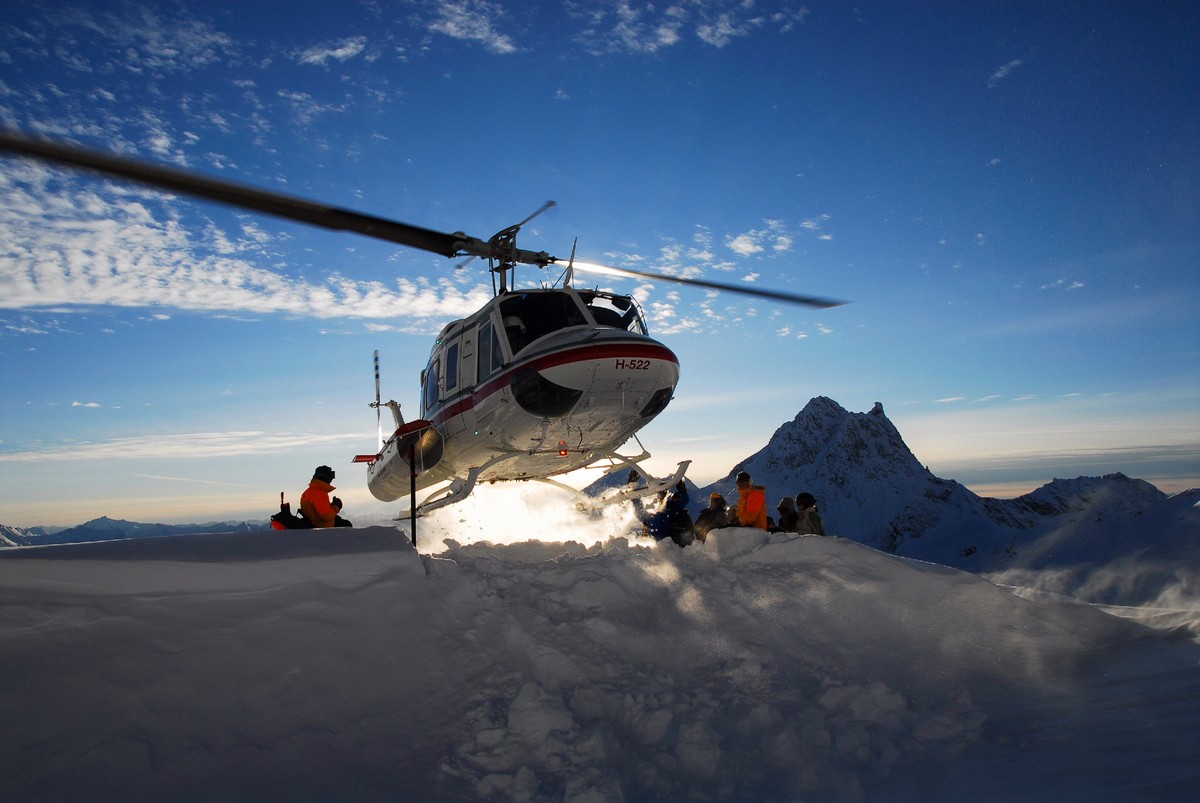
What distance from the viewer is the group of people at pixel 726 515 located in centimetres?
954

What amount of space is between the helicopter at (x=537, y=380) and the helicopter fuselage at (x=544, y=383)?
0.07 feet

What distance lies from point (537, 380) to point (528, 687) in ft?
20.2

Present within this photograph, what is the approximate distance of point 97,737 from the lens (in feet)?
11.6

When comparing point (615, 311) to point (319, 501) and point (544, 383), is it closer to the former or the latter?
point (544, 383)

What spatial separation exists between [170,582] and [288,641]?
0.96 meters

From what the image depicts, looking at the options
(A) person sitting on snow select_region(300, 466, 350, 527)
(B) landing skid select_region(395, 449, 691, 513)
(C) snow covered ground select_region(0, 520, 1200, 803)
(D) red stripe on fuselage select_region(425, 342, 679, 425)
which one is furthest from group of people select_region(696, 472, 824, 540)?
(A) person sitting on snow select_region(300, 466, 350, 527)

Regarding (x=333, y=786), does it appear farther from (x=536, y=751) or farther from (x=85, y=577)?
(x=85, y=577)

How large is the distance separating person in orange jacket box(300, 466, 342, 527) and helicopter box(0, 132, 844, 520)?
43.5 inches

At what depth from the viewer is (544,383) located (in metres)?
10.0

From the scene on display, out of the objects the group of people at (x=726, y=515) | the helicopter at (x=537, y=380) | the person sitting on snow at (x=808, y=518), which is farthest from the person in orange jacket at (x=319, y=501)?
the person sitting on snow at (x=808, y=518)

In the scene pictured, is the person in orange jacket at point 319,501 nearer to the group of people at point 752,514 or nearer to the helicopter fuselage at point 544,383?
the helicopter fuselage at point 544,383

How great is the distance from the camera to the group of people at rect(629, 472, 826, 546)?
9539 millimetres

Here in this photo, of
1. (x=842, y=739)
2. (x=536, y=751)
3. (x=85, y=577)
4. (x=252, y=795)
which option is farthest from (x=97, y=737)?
(x=842, y=739)

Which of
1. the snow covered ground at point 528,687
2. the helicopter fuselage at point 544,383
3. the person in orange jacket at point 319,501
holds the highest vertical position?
the helicopter fuselage at point 544,383
